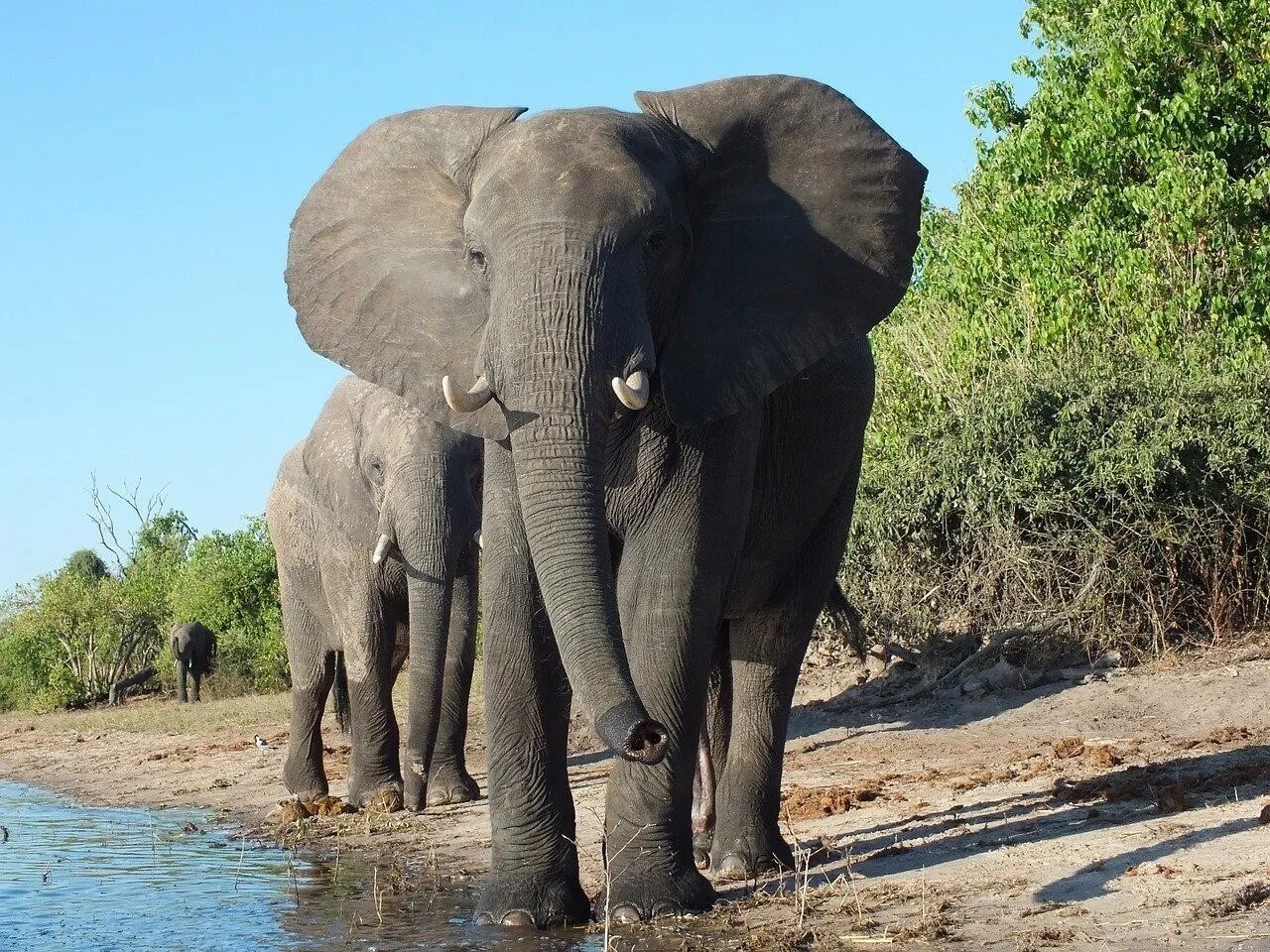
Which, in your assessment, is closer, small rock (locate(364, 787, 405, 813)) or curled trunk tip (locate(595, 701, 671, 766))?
curled trunk tip (locate(595, 701, 671, 766))

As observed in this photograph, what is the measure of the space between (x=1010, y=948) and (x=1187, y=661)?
7.83 meters

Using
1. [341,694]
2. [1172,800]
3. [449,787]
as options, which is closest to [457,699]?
[449,787]

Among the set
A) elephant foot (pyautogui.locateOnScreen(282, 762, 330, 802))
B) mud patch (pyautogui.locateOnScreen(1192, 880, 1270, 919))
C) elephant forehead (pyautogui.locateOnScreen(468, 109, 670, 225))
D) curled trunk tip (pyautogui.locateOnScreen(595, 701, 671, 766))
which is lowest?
mud patch (pyautogui.locateOnScreen(1192, 880, 1270, 919))

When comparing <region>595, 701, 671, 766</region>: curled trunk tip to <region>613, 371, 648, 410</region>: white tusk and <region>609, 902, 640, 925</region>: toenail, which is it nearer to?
<region>613, 371, 648, 410</region>: white tusk

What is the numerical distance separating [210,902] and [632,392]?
12.1 ft

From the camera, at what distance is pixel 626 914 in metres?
5.99

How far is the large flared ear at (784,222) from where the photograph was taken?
6.17 metres

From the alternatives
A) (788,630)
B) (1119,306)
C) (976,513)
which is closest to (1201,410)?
(976,513)

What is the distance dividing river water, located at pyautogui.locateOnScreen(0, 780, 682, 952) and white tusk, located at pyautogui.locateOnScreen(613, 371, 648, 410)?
176 centimetres

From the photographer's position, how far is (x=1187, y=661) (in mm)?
12508

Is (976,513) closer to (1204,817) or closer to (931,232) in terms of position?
(1204,817)

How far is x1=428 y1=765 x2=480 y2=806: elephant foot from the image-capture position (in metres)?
10.5

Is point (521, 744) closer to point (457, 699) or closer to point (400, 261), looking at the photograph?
point (400, 261)

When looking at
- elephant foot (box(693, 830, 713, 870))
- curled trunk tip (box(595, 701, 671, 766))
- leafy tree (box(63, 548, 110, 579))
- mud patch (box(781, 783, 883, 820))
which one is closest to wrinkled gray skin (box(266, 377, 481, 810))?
mud patch (box(781, 783, 883, 820))
